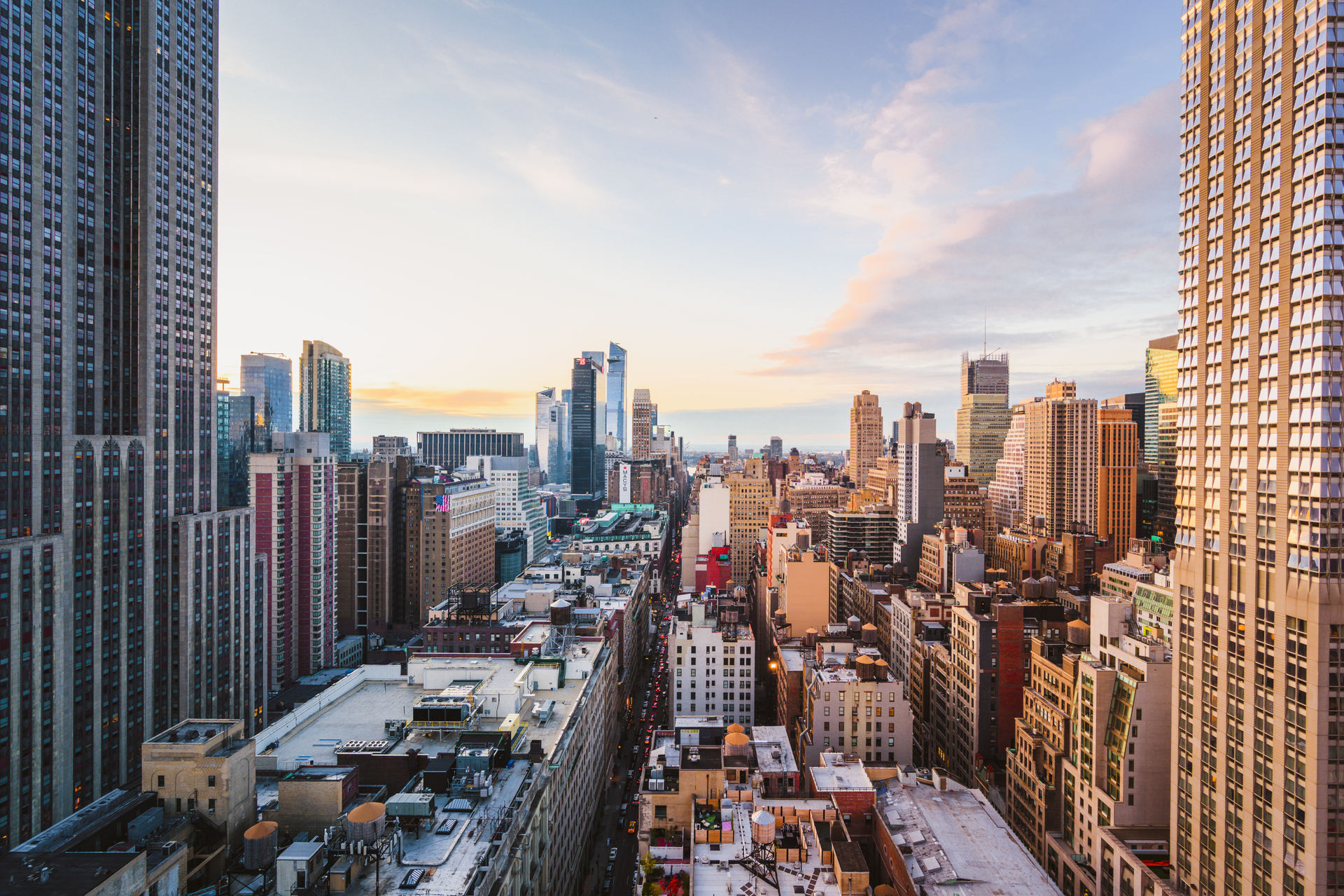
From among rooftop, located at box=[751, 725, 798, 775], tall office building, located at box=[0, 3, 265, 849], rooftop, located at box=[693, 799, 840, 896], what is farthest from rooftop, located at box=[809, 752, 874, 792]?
tall office building, located at box=[0, 3, 265, 849]

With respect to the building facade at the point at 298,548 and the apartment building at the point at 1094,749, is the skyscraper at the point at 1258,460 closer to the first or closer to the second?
the apartment building at the point at 1094,749

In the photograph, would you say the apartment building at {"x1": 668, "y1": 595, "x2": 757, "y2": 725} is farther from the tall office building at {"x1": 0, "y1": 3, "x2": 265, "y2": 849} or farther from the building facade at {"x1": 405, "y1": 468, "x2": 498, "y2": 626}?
the building facade at {"x1": 405, "y1": 468, "x2": 498, "y2": 626}

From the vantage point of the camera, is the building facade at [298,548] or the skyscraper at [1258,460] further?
the building facade at [298,548]

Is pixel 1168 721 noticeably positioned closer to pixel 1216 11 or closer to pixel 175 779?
pixel 1216 11

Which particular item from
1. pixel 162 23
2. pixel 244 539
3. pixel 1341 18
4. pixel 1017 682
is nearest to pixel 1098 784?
pixel 1017 682

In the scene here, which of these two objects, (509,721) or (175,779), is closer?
(175,779)

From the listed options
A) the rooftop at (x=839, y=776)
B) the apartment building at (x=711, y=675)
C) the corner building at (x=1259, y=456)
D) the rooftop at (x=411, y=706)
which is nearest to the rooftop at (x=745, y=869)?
the rooftop at (x=839, y=776)

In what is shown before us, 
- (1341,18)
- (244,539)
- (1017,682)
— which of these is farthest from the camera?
(244,539)
